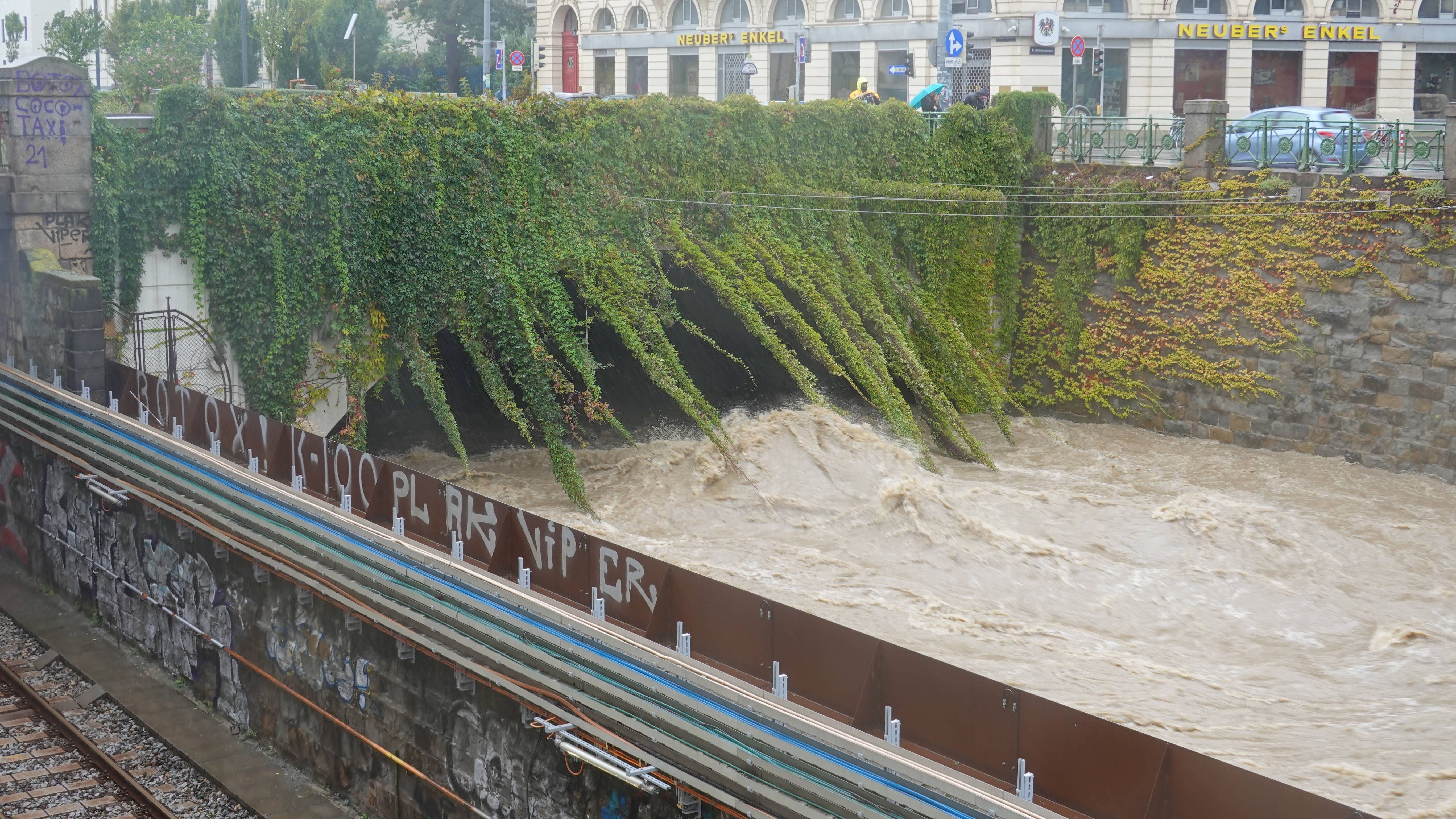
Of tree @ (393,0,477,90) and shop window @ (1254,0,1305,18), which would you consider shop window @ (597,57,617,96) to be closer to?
tree @ (393,0,477,90)

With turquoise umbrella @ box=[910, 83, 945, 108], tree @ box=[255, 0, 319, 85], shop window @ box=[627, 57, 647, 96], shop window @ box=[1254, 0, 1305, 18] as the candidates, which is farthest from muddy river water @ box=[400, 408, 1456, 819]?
shop window @ box=[627, 57, 647, 96]

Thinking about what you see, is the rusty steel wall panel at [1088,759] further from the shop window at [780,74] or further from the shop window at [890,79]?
the shop window at [780,74]

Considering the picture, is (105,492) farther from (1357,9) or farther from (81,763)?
(1357,9)

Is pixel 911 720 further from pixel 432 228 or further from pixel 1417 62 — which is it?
pixel 1417 62

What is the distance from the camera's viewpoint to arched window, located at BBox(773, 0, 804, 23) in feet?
169

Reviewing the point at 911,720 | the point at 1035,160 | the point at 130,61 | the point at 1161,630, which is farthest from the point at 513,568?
the point at 130,61

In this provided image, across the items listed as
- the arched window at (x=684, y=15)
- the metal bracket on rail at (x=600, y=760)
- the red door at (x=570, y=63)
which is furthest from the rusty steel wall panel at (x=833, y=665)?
the red door at (x=570, y=63)

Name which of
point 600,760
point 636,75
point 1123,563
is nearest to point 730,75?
point 636,75

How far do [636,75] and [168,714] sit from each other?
4535 centimetres

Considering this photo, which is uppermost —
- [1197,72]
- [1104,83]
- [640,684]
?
[1197,72]

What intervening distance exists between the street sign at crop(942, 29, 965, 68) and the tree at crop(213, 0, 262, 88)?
1047 inches

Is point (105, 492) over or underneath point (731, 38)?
underneath

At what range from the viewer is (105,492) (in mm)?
16750

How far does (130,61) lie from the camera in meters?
35.8
